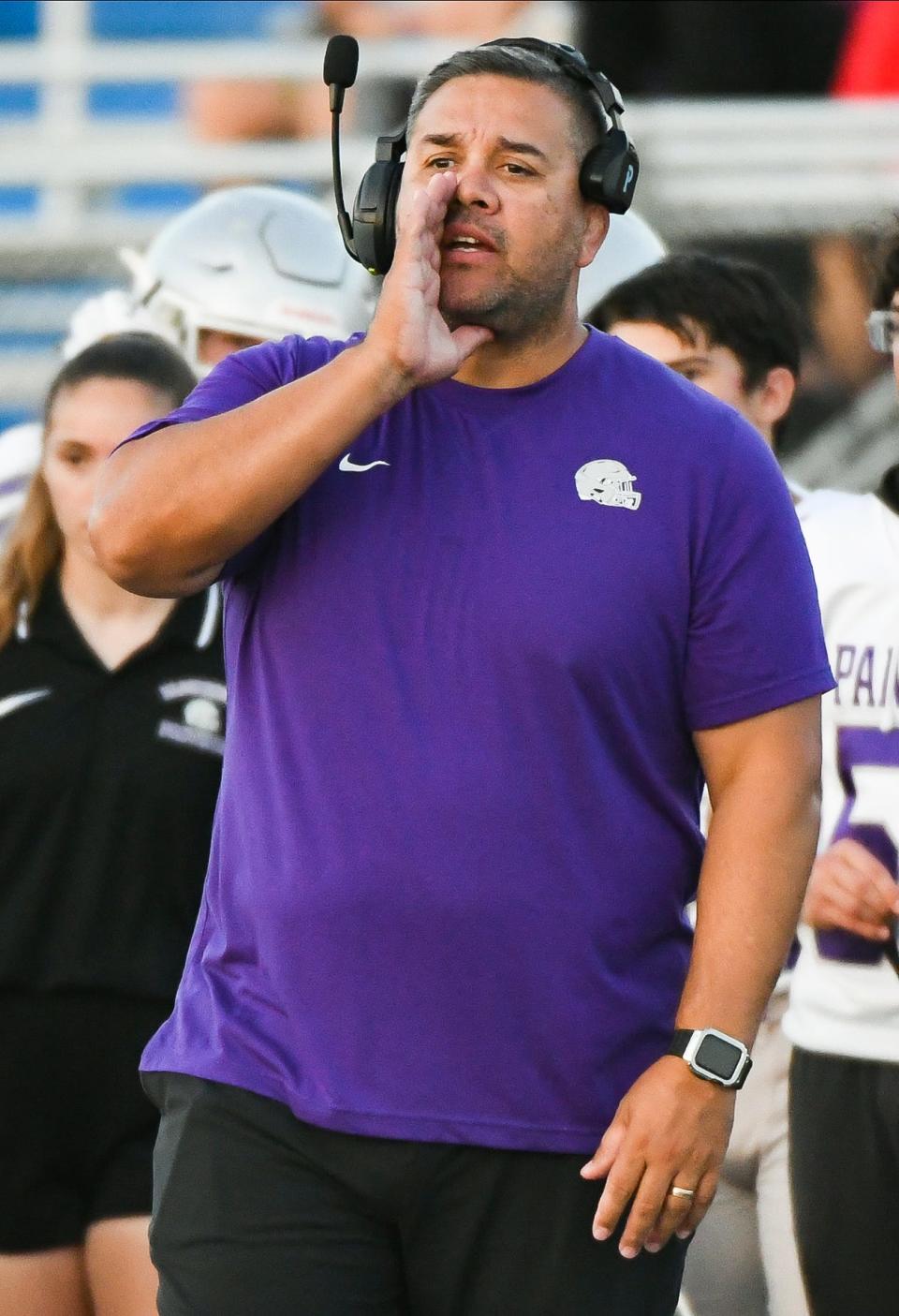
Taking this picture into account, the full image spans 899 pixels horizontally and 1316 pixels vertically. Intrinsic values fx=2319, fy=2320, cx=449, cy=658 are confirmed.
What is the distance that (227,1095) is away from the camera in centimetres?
259

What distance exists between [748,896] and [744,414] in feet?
6.42

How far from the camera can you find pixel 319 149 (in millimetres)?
10188

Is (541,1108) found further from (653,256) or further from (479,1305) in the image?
(653,256)

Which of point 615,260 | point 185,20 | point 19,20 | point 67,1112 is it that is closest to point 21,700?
point 67,1112

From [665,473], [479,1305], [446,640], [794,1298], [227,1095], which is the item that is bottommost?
[794,1298]

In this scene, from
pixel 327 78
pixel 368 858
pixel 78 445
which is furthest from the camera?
pixel 78 445

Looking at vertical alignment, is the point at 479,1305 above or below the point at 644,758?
below

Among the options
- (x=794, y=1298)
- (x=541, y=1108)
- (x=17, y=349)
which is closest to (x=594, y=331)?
(x=541, y=1108)

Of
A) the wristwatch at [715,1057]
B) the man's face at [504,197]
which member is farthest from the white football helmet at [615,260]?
the wristwatch at [715,1057]

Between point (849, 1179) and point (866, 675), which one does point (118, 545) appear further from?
point (849, 1179)

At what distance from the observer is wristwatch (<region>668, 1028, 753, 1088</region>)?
8.26 ft

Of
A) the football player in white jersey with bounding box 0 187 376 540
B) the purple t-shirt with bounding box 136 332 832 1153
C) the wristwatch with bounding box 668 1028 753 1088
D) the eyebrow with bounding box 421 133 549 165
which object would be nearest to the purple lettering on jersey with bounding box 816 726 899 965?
the purple t-shirt with bounding box 136 332 832 1153

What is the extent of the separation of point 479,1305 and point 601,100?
Answer: 1.43 metres

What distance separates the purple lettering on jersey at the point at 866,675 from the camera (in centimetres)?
355
